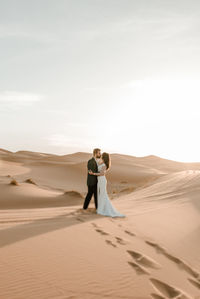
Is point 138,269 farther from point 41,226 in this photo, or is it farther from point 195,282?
point 41,226

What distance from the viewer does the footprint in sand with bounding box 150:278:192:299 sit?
13.0 ft

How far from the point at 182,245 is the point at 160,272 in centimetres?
193

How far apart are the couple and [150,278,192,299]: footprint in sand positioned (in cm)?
399

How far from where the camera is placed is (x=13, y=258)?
4.46 metres

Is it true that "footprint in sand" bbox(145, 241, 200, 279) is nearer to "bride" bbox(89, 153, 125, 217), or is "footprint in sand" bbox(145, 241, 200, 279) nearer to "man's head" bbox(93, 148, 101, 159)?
"bride" bbox(89, 153, 125, 217)

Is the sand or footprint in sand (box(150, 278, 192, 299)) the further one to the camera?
footprint in sand (box(150, 278, 192, 299))

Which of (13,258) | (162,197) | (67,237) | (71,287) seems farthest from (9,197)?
(71,287)

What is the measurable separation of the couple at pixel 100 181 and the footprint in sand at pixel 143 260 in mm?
2964

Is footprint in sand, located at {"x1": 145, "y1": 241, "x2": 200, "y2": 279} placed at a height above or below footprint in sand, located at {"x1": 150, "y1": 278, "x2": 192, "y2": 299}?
below

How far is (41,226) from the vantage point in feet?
21.7

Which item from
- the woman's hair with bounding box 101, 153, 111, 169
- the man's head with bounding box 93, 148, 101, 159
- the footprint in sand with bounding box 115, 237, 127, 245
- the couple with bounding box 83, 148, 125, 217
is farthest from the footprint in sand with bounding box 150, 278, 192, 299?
the man's head with bounding box 93, 148, 101, 159

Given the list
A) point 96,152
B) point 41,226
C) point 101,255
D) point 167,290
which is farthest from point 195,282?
point 96,152

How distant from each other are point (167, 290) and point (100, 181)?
15.5 feet

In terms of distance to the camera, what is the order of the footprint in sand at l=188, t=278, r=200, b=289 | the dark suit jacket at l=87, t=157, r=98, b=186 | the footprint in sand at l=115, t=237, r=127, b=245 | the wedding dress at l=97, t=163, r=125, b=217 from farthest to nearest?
the dark suit jacket at l=87, t=157, r=98, b=186
the wedding dress at l=97, t=163, r=125, b=217
the footprint in sand at l=115, t=237, r=127, b=245
the footprint in sand at l=188, t=278, r=200, b=289
